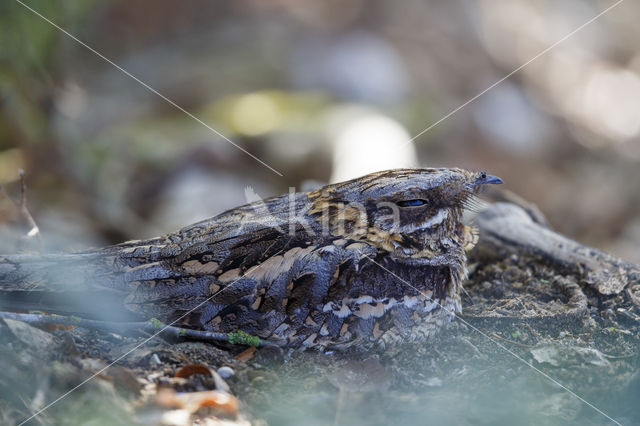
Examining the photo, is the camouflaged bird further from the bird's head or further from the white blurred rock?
the white blurred rock

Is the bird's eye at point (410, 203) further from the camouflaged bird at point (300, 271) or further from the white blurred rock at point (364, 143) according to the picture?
the white blurred rock at point (364, 143)

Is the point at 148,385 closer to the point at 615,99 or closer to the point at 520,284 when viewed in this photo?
the point at 520,284

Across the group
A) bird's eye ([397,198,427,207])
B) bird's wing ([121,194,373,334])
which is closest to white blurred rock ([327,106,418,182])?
bird's eye ([397,198,427,207])

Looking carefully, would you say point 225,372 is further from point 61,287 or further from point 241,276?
point 61,287

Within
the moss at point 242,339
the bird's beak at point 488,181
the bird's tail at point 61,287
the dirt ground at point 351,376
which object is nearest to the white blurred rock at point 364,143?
the bird's beak at point 488,181

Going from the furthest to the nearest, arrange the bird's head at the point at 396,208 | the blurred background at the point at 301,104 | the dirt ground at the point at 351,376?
the blurred background at the point at 301,104
the bird's head at the point at 396,208
the dirt ground at the point at 351,376

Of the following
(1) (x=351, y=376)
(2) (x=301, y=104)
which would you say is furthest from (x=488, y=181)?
(2) (x=301, y=104)
